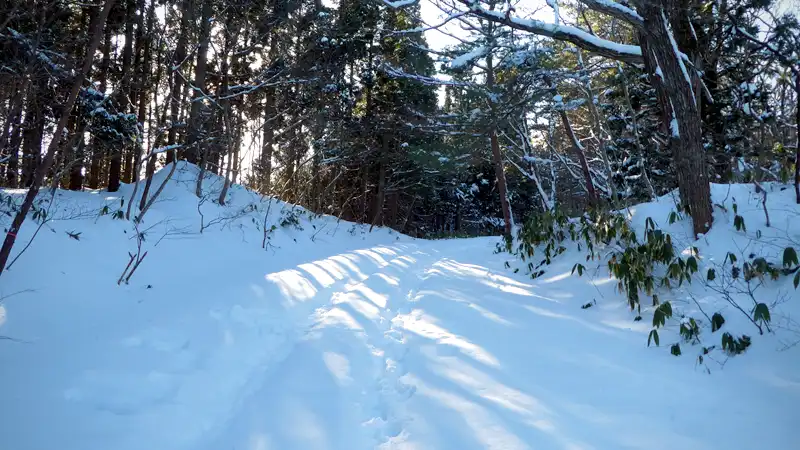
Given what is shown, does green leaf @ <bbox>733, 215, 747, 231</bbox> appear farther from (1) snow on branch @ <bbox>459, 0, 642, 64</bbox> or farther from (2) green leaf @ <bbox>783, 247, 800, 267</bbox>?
(1) snow on branch @ <bbox>459, 0, 642, 64</bbox>

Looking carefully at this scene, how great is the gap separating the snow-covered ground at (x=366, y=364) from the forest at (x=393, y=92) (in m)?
0.98

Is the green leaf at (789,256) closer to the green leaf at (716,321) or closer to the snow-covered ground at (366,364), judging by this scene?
the snow-covered ground at (366,364)

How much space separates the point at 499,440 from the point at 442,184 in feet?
74.6

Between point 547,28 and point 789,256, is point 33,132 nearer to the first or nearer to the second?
point 547,28

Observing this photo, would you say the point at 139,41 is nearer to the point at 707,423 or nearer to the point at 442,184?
the point at 707,423

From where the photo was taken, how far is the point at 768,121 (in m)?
5.98

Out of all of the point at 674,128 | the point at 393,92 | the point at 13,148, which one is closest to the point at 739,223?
the point at 674,128

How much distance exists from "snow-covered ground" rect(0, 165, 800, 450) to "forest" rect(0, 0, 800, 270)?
0.98 meters

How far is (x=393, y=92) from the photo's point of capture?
713 inches

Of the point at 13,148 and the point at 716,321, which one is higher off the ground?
the point at 13,148

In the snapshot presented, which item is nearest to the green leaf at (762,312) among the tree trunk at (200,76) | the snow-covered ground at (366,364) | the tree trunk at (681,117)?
the snow-covered ground at (366,364)

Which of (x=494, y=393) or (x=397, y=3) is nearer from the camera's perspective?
(x=494, y=393)

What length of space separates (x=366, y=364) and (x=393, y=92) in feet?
55.0

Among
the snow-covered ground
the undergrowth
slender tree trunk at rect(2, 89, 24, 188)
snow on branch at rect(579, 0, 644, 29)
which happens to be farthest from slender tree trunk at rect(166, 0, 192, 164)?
the undergrowth
